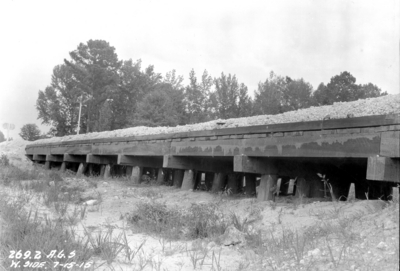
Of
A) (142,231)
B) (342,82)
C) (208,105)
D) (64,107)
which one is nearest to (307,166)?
(142,231)

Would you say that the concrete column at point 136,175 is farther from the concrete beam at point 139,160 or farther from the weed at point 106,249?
the weed at point 106,249

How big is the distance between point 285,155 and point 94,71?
35315mm

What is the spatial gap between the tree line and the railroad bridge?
2176 centimetres

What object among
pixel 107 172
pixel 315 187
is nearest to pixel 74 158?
pixel 107 172

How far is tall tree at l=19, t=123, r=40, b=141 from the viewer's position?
42069mm

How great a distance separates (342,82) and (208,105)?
15.4 meters

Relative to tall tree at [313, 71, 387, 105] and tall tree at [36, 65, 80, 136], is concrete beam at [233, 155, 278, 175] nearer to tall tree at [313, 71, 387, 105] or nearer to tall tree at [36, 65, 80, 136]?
tall tree at [313, 71, 387, 105]

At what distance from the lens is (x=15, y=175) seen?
10.5 metres

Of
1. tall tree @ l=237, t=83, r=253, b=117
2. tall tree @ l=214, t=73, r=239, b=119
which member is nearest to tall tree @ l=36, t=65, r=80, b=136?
tall tree @ l=214, t=73, r=239, b=119

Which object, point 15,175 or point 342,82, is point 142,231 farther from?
point 342,82

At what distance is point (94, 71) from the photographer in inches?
Answer: 1503

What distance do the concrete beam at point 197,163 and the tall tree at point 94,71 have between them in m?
31.8

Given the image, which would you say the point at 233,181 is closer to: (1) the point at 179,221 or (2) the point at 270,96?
(1) the point at 179,221

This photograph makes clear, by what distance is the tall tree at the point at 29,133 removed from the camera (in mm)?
42069
